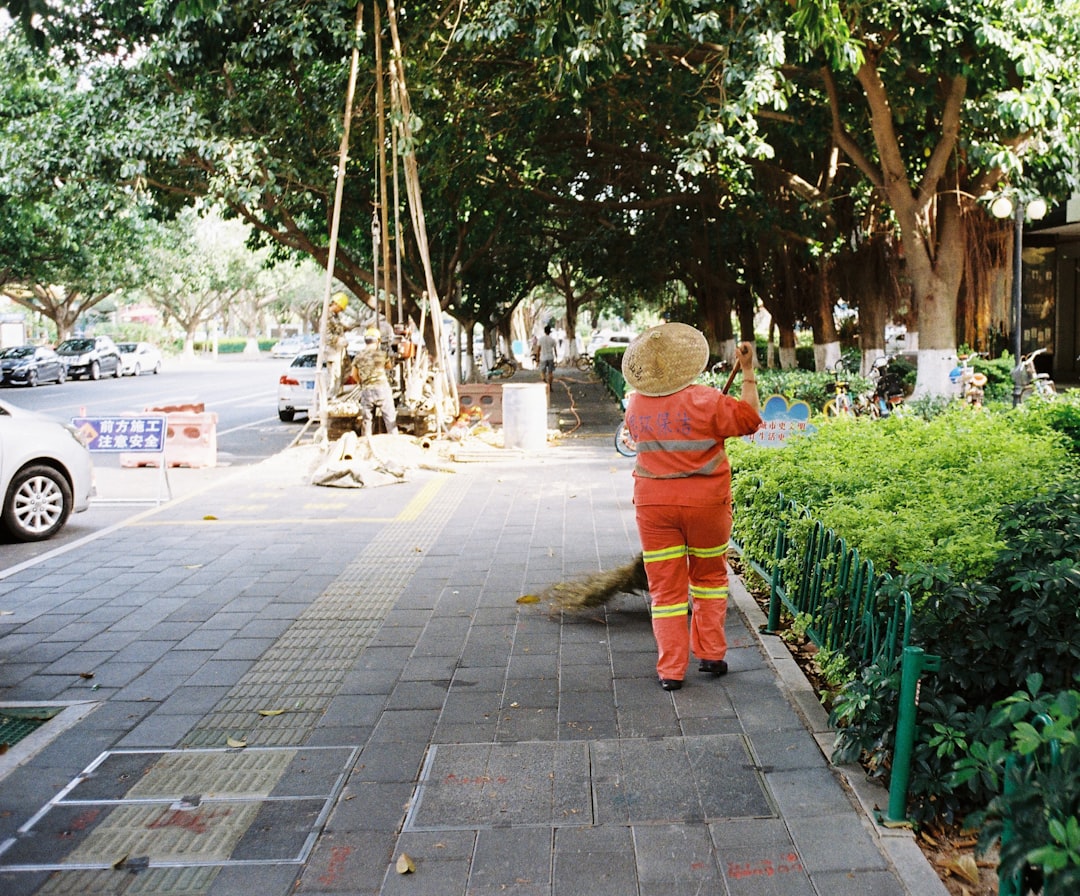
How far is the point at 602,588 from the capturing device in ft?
21.9

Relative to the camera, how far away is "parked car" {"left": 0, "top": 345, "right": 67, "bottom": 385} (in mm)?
34406

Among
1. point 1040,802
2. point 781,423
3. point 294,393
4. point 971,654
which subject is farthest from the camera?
point 294,393

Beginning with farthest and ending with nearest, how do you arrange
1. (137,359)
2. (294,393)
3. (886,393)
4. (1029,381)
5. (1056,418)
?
1. (137,359)
2. (294,393)
3. (1029,381)
4. (886,393)
5. (1056,418)

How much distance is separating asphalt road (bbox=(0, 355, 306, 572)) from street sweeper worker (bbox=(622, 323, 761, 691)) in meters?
5.61

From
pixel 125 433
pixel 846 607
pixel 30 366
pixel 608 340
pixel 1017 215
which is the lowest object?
pixel 846 607

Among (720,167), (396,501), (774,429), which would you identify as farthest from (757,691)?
(720,167)

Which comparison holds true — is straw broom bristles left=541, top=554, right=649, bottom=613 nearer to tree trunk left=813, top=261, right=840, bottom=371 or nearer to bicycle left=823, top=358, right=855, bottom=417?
bicycle left=823, top=358, right=855, bottom=417

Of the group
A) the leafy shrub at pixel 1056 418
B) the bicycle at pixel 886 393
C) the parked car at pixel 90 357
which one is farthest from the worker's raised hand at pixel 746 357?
the parked car at pixel 90 357

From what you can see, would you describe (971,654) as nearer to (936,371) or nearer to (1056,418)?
(1056,418)

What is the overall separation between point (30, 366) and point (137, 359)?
26.5ft

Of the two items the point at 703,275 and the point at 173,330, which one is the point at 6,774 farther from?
the point at 173,330

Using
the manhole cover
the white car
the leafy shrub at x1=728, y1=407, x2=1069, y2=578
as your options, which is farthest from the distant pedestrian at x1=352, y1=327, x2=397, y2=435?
the manhole cover

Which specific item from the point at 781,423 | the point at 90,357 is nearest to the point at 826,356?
the point at 781,423

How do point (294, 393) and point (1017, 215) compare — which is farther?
point (294, 393)
